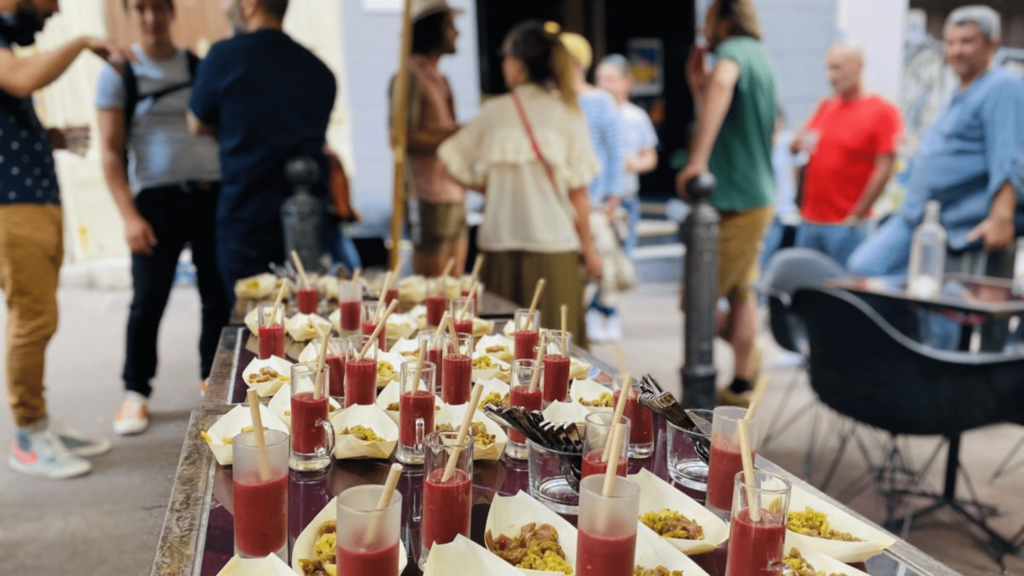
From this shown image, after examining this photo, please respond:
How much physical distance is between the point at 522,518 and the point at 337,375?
2.30ft

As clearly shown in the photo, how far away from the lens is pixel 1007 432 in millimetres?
3893

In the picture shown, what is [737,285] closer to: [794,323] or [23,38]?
[794,323]

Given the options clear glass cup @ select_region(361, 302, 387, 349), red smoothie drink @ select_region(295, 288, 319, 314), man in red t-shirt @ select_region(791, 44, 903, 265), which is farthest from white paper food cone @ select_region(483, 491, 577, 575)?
man in red t-shirt @ select_region(791, 44, 903, 265)

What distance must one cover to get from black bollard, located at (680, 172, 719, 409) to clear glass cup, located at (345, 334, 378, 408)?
6.66 feet

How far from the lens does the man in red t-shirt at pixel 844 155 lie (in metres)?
4.54

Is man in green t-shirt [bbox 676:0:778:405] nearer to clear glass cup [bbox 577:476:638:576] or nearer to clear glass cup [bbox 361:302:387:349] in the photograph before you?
clear glass cup [bbox 361:302:387:349]

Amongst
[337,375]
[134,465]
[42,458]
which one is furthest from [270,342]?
[42,458]

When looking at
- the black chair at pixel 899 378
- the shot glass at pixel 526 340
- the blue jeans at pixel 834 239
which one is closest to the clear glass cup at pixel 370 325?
the shot glass at pixel 526 340

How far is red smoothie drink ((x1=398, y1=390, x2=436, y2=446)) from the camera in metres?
1.45

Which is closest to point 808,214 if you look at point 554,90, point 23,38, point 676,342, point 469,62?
point 676,342

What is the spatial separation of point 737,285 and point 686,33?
6770mm

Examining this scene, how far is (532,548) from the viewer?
113 centimetres

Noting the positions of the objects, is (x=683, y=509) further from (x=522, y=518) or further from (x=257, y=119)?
(x=257, y=119)

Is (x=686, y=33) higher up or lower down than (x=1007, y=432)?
higher up
